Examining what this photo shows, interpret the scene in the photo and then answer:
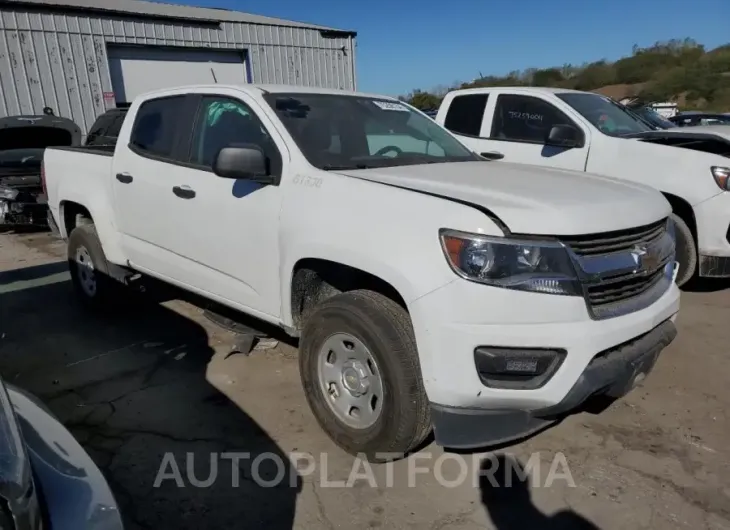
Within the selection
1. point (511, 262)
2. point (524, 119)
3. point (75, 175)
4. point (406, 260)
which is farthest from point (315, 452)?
Answer: point (524, 119)

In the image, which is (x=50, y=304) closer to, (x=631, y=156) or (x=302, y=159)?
(x=302, y=159)

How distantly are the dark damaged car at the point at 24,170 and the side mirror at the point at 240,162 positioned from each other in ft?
22.3

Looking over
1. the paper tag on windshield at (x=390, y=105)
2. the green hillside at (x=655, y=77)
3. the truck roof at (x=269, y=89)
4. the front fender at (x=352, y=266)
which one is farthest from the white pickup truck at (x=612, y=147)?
the green hillside at (x=655, y=77)

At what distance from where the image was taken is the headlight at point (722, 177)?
4980mm

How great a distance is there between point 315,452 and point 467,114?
5.40m

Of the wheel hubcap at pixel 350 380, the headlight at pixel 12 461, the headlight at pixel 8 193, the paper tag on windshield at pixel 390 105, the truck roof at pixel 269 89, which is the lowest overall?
the headlight at pixel 8 193

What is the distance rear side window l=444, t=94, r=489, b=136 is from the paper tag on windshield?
3254 mm

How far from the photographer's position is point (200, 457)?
2992mm

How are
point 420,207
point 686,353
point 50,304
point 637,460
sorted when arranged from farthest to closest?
point 50,304
point 686,353
point 637,460
point 420,207

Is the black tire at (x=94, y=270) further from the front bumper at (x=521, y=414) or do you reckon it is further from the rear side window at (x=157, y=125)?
the front bumper at (x=521, y=414)

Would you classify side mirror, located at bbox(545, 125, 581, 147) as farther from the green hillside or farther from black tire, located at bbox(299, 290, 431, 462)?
the green hillside

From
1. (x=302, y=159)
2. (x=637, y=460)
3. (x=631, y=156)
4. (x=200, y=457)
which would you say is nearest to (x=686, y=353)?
(x=637, y=460)

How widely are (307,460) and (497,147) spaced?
4.93 meters

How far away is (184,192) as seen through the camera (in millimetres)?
3689
